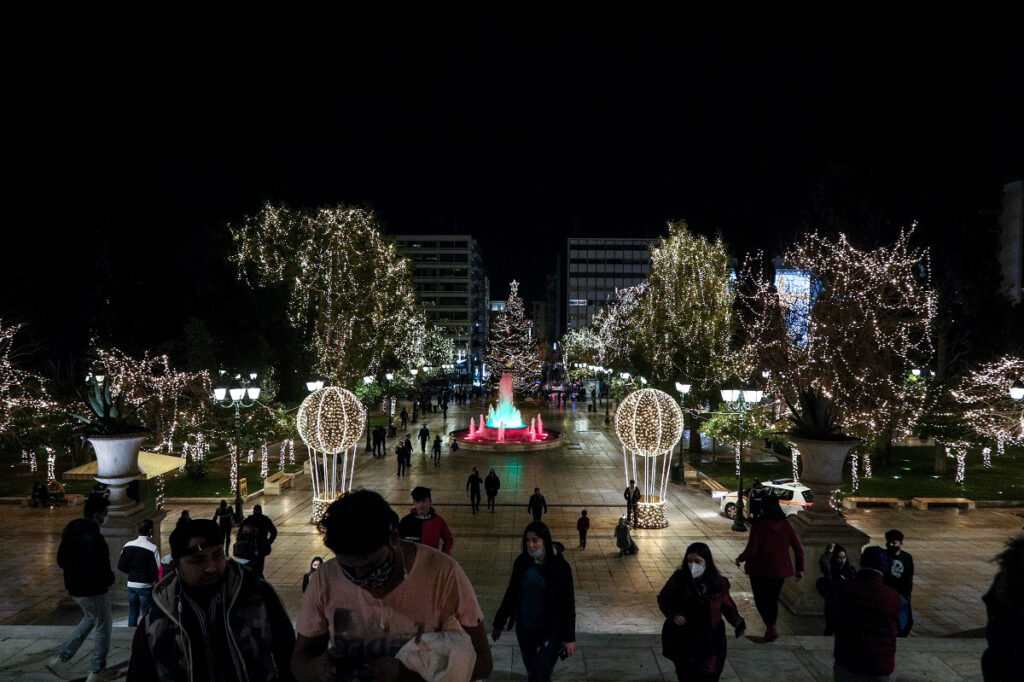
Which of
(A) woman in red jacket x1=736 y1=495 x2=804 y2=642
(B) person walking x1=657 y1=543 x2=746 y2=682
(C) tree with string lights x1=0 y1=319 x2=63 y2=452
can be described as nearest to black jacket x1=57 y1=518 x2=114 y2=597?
(B) person walking x1=657 y1=543 x2=746 y2=682

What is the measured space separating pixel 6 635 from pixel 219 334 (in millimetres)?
21982

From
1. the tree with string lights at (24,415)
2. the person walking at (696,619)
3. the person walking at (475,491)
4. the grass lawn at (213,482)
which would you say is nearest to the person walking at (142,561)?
the person walking at (696,619)

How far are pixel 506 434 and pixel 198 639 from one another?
3527 cm

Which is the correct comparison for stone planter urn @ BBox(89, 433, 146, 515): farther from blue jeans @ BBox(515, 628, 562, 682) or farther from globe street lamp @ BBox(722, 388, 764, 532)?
globe street lamp @ BBox(722, 388, 764, 532)

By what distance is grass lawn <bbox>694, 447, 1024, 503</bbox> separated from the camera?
21.9 m

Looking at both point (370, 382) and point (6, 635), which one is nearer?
point (6, 635)

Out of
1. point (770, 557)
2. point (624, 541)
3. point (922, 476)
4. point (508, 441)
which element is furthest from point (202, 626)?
point (508, 441)


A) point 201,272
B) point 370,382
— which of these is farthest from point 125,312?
point 370,382

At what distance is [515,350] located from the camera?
6444 cm

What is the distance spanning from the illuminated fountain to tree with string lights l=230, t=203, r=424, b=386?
6.80 m

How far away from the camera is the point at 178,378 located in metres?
22.5

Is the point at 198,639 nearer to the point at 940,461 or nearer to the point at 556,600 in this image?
the point at 556,600

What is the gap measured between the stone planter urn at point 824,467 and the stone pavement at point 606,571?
742mm

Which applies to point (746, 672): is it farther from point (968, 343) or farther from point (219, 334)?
point (968, 343)
